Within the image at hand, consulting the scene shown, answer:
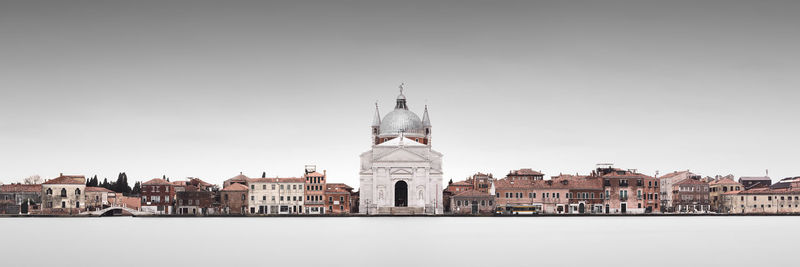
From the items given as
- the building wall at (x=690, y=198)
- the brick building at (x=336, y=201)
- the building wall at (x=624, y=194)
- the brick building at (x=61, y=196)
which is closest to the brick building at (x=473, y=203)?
the brick building at (x=336, y=201)

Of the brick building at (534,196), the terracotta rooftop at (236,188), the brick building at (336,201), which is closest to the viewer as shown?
the brick building at (534,196)

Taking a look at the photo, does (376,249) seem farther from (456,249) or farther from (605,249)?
(605,249)

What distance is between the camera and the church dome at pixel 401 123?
92125mm

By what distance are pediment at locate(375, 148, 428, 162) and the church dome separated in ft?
Answer: 26.0

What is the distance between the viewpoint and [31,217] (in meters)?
79.7

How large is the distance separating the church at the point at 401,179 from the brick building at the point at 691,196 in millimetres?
23321

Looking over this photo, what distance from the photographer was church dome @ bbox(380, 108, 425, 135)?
92.1 metres

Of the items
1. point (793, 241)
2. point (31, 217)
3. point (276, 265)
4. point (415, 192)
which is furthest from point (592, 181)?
point (276, 265)

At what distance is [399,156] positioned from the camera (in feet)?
275

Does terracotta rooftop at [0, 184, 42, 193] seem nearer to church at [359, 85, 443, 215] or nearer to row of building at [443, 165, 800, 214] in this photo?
church at [359, 85, 443, 215]

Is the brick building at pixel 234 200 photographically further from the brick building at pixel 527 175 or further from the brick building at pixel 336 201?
the brick building at pixel 527 175

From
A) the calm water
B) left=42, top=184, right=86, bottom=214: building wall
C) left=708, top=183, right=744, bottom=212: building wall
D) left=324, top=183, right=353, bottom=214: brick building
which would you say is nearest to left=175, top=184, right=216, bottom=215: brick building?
left=42, top=184, right=86, bottom=214: building wall

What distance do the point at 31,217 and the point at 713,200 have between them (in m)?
65.7

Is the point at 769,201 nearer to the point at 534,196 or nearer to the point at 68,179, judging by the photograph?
the point at 534,196
